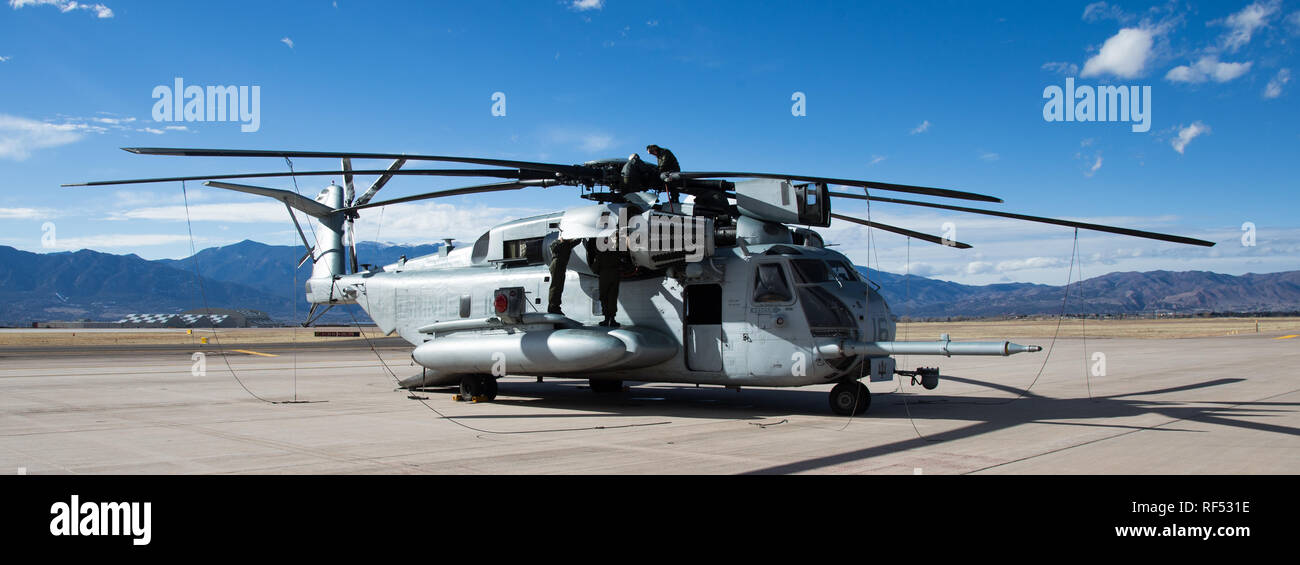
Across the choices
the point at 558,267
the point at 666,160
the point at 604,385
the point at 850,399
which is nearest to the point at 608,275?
the point at 558,267

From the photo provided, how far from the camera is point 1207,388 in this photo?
17703 millimetres

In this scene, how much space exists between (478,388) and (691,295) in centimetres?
500

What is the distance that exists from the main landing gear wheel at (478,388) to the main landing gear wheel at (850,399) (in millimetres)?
6841

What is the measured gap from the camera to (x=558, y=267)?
47.3 ft

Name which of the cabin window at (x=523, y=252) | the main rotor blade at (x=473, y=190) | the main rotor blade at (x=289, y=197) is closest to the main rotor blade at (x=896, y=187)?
the main rotor blade at (x=473, y=190)

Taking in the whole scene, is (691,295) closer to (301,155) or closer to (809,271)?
(809,271)

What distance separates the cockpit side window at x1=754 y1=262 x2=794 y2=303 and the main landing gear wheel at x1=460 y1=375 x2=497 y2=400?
6.01 metres

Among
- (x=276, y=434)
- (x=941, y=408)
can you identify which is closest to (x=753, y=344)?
(x=941, y=408)

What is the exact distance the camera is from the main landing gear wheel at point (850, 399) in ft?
43.0

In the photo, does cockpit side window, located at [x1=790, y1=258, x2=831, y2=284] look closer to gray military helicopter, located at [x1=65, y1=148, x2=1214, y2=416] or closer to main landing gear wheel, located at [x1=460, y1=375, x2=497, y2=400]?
gray military helicopter, located at [x1=65, y1=148, x2=1214, y2=416]

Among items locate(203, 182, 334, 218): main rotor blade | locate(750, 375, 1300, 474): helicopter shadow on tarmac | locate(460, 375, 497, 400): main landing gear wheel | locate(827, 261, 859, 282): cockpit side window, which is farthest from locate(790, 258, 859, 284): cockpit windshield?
locate(203, 182, 334, 218): main rotor blade

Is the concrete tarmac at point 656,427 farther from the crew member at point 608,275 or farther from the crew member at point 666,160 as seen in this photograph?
the crew member at point 666,160

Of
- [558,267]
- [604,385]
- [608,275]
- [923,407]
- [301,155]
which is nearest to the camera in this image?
[301,155]

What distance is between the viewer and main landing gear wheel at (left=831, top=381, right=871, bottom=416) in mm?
13109
